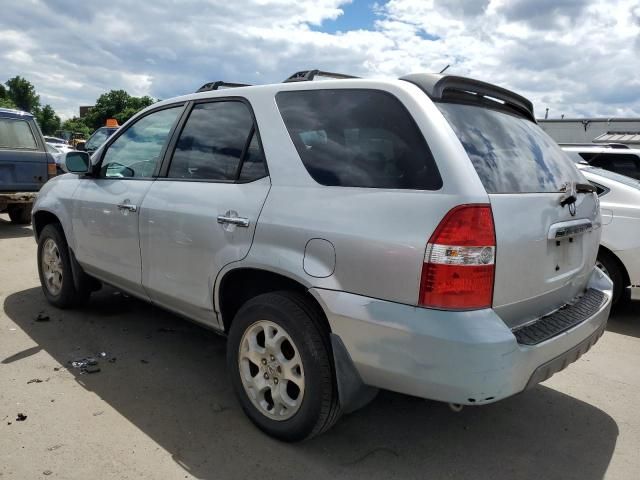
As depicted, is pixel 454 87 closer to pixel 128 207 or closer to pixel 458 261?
pixel 458 261

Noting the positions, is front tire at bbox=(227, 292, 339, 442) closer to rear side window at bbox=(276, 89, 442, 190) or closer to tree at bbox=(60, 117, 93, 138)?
rear side window at bbox=(276, 89, 442, 190)

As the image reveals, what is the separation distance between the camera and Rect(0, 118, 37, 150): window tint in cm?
927

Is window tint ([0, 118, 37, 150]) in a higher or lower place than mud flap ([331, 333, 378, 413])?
higher

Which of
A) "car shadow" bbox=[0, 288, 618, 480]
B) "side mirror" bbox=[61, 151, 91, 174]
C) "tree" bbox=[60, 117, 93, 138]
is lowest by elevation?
"car shadow" bbox=[0, 288, 618, 480]

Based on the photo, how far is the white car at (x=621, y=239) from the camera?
4.93m

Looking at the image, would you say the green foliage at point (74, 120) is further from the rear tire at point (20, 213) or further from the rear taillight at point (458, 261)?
the rear taillight at point (458, 261)

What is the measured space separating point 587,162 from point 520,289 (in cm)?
512

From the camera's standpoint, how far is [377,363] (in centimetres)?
234

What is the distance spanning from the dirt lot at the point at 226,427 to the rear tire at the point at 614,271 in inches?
38.8

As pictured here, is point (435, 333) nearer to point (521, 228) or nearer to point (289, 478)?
point (521, 228)

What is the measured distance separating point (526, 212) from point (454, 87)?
28.4 inches

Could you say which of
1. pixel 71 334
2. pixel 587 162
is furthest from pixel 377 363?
pixel 587 162

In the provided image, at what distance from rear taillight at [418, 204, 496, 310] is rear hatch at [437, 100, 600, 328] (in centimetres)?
9

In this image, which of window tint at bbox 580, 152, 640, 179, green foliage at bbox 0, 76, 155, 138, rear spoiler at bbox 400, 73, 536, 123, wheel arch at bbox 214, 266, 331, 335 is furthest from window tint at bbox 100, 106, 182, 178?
green foliage at bbox 0, 76, 155, 138
